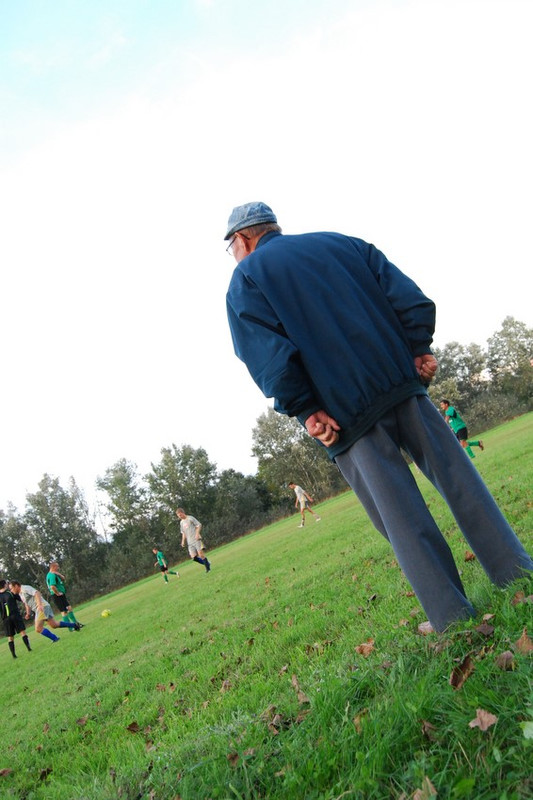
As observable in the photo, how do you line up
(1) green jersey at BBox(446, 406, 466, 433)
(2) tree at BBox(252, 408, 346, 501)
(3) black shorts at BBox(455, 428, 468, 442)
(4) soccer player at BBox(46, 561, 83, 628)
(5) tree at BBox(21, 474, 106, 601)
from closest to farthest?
(4) soccer player at BBox(46, 561, 83, 628), (1) green jersey at BBox(446, 406, 466, 433), (3) black shorts at BBox(455, 428, 468, 442), (5) tree at BBox(21, 474, 106, 601), (2) tree at BBox(252, 408, 346, 501)

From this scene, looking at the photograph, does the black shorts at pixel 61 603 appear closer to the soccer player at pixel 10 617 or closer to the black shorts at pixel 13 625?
the soccer player at pixel 10 617

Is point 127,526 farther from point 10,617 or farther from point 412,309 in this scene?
point 412,309

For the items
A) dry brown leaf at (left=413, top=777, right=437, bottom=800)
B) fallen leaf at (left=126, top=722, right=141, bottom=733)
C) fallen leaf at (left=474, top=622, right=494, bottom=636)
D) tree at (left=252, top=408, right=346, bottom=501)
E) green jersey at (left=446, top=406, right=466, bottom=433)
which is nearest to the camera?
dry brown leaf at (left=413, top=777, right=437, bottom=800)

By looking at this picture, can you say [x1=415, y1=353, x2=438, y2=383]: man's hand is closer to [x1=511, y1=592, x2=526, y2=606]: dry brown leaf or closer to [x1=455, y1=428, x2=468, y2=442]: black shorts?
[x1=511, y1=592, x2=526, y2=606]: dry brown leaf

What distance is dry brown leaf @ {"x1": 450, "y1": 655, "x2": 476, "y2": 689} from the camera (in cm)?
220

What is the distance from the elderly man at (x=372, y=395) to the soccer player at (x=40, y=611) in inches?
579

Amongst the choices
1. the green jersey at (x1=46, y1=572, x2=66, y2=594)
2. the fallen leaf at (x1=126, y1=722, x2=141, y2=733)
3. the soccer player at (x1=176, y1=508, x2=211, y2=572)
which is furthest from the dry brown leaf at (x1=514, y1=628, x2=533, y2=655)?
the green jersey at (x1=46, y1=572, x2=66, y2=594)

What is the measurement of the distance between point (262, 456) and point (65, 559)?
81.6 ft

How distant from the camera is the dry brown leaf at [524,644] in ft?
7.19

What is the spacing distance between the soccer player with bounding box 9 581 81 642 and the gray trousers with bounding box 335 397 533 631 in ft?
48.3

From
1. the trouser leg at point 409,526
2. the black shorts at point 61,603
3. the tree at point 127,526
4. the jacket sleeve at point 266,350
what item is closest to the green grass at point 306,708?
the trouser leg at point 409,526

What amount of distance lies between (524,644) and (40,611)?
1592 centimetres

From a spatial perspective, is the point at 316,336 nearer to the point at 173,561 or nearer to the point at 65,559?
the point at 173,561

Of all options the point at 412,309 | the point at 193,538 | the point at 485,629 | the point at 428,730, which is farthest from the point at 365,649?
the point at 193,538
